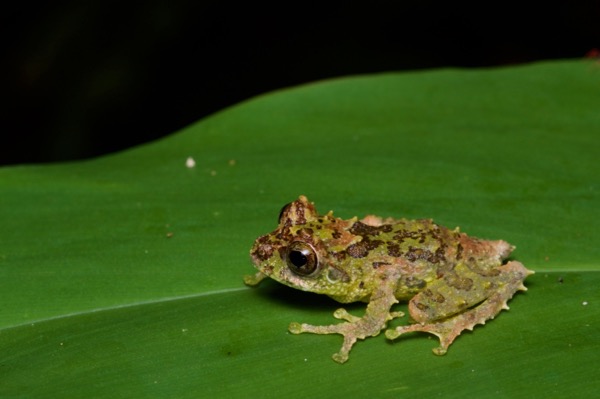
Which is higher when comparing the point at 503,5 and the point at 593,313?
the point at 503,5

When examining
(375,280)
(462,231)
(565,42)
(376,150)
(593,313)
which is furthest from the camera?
(565,42)

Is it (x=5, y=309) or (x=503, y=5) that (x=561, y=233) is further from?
(x=503, y=5)

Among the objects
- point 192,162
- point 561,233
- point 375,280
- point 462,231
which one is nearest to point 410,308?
point 375,280

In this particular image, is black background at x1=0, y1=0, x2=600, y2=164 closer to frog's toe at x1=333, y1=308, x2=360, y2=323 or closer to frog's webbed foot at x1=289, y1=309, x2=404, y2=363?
frog's toe at x1=333, y1=308, x2=360, y2=323

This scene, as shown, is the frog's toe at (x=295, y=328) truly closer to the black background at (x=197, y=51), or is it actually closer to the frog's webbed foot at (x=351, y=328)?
the frog's webbed foot at (x=351, y=328)

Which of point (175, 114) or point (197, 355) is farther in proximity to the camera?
point (175, 114)

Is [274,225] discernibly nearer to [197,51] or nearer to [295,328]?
[295,328]

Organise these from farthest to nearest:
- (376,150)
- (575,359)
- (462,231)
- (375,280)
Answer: (376,150) < (462,231) < (375,280) < (575,359)
